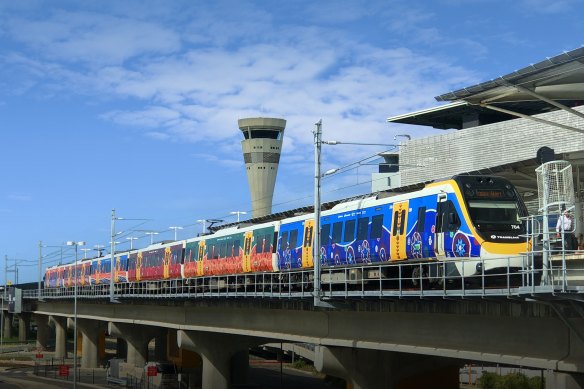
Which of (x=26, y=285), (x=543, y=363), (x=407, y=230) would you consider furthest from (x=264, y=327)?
(x=26, y=285)

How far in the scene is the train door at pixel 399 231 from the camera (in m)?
31.5

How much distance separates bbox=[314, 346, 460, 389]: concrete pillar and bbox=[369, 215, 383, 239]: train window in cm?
530

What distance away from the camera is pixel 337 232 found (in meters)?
36.4

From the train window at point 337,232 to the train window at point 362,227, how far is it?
4.72 ft

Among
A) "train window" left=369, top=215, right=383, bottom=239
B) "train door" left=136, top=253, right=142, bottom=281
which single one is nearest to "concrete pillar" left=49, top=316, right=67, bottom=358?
"train door" left=136, top=253, right=142, bottom=281

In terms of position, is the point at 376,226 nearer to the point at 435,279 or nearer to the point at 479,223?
the point at 435,279

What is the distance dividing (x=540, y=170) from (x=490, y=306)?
454cm

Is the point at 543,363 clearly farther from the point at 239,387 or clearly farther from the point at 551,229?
the point at 239,387

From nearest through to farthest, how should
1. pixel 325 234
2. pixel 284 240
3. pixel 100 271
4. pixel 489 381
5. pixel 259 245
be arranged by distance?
1. pixel 325 234
2. pixel 284 240
3. pixel 259 245
4. pixel 489 381
5. pixel 100 271

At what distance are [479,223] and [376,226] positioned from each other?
19.4 ft

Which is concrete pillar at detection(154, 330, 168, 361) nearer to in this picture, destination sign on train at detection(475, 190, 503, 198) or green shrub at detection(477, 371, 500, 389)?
green shrub at detection(477, 371, 500, 389)

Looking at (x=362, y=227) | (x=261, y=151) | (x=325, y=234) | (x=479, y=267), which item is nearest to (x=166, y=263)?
(x=325, y=234)

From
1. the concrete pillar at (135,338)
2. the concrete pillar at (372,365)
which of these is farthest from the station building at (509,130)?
the concrete pillar at (135,338)

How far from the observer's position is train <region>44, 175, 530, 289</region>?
27844mm
